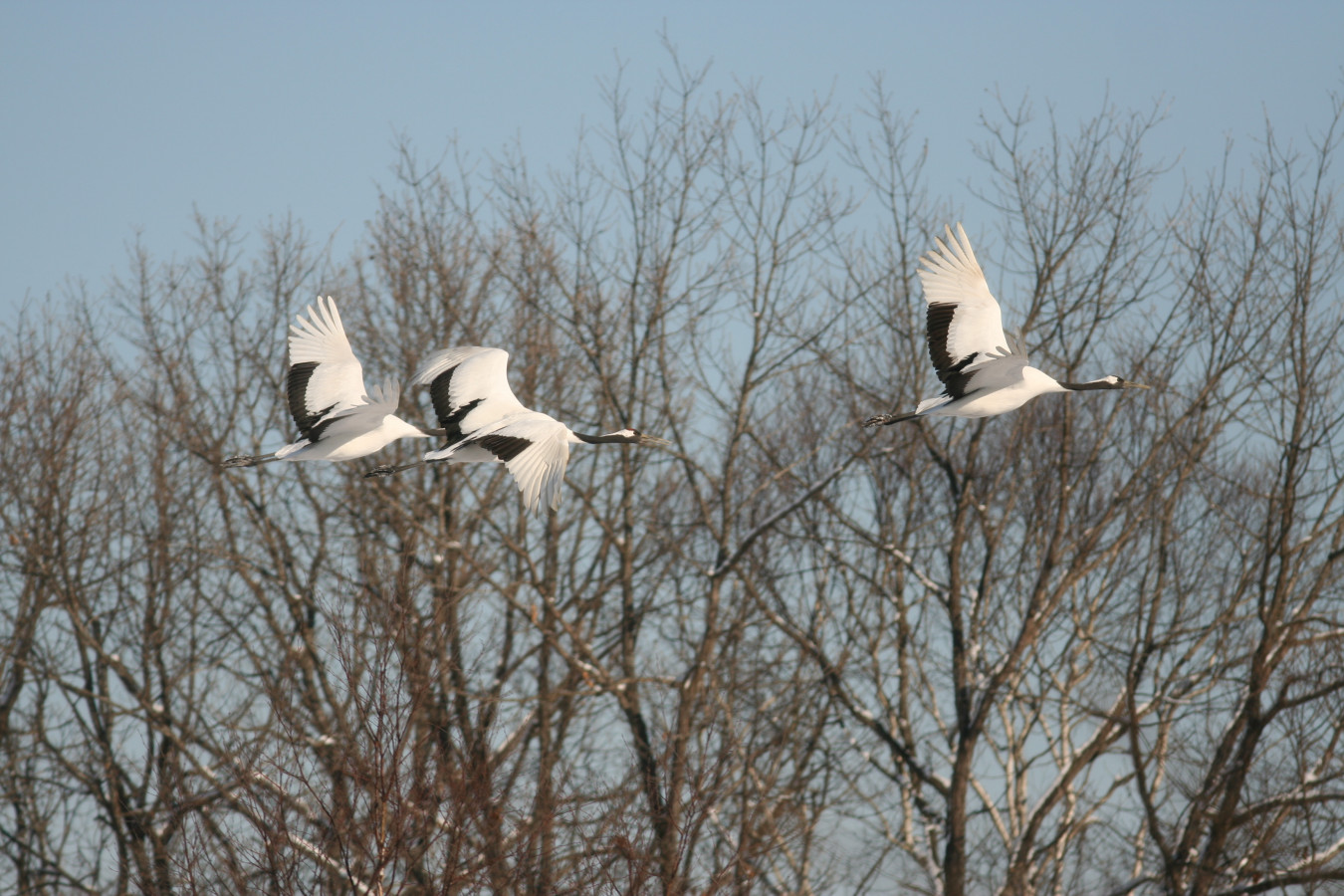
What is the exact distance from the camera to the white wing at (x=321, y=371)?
11.3 m

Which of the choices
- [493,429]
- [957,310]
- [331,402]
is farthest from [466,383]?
[957,310]

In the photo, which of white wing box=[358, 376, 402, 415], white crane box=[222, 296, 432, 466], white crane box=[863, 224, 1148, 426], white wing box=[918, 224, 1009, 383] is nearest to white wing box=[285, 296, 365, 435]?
white crane box=[222, 296, 432, 466]

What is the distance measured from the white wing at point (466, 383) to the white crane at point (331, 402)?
31 centimetres

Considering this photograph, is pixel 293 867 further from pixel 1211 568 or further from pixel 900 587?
pixel 1211 568

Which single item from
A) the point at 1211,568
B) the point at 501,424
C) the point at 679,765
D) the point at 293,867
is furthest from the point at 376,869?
the point at 1211,568

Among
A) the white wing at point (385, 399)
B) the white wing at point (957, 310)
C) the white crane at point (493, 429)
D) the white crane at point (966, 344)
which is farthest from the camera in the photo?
the white wing at point (385, 399)

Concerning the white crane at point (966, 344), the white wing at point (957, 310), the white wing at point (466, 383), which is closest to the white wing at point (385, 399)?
the white wing at point (466, 383)

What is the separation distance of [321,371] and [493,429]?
7.40 feet

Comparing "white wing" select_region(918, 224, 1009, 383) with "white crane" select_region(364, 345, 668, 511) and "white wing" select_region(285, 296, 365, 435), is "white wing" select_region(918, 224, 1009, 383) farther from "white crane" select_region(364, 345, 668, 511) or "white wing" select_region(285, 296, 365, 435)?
"white wing" select_region(285, 296, 365, 435)

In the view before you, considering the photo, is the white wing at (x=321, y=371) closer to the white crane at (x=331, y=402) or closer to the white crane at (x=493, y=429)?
the white crane at (x=331, y=402)

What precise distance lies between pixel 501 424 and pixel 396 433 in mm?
1297

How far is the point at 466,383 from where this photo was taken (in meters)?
11.8

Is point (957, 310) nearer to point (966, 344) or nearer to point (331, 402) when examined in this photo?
point (966, 344)

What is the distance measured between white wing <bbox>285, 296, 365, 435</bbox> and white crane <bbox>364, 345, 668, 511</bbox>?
57 centimetres
